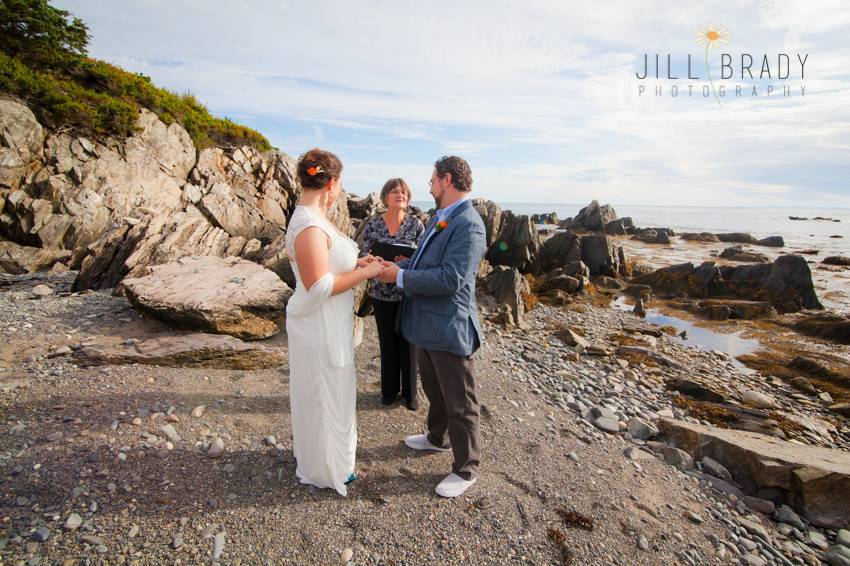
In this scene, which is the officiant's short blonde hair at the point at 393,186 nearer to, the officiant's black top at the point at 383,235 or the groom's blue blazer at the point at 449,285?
the officiant's black top at the point at 383,235

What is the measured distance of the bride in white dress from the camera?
3.69 metres

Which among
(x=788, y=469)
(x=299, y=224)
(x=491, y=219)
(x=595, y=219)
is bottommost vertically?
(x=788, y=469)

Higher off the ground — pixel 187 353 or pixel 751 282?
pixel 187 353

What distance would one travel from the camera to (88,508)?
371 cm

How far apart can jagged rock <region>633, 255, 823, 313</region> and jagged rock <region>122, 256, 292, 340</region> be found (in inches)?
763

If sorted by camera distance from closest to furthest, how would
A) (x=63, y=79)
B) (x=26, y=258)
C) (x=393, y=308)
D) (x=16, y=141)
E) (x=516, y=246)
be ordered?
1. (x=393, y=308)
2. (x=26, y=258)
3. (x=16, y=141)
4. (x=63, y=79)
5. (x=516, y=246)

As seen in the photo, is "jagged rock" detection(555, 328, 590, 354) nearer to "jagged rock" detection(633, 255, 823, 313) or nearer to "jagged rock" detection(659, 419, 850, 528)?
"jagged rock" detection(659, 419, 850, 528)

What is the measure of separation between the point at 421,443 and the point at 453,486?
0.90 m

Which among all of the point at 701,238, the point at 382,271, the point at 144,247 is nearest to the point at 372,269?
the point at 382,271

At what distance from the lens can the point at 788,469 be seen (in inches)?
205

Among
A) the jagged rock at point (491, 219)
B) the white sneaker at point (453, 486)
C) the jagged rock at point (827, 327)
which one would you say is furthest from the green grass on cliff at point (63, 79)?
the jagged rock at point (827, 327)

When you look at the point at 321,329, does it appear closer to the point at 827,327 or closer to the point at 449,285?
the point at 449,285

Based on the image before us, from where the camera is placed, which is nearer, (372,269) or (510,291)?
(372,269)

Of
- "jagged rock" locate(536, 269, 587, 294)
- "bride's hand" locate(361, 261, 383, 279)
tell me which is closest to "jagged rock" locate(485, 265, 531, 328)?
"jagged rock" locate(536, 269, 587, 294)
